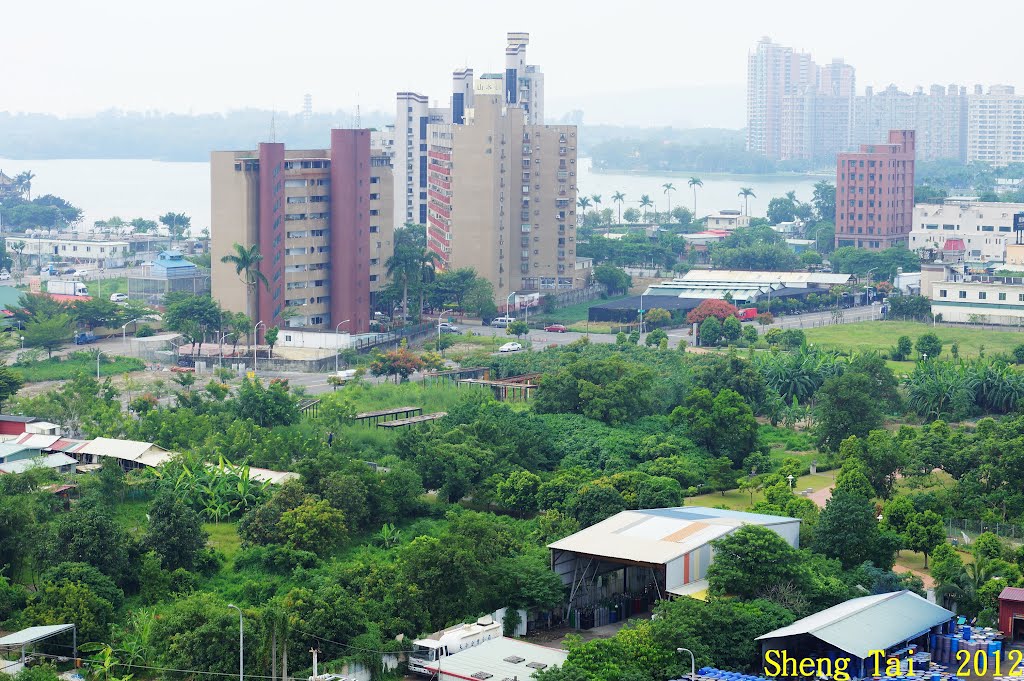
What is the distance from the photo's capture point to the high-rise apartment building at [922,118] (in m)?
136

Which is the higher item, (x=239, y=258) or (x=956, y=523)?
(x=239, y=258)

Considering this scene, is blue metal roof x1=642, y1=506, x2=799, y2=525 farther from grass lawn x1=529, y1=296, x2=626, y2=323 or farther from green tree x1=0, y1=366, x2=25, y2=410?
grass lawn x1=529, y1=296, x2=626, y2=323

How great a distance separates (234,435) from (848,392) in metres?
12.2

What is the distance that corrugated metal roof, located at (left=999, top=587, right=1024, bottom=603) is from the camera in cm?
2015

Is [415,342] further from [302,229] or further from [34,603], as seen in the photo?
[34,603]

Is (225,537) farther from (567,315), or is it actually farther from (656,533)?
(567,315)

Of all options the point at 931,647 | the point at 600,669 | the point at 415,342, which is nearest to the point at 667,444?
the point at 931,647

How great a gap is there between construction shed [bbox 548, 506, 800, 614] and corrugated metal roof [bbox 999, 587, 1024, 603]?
9.87 feet

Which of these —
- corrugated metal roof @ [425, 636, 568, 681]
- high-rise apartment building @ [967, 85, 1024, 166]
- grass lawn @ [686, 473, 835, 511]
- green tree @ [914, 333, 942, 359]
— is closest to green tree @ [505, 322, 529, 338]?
green tree @ [914, 333, 942, 359]

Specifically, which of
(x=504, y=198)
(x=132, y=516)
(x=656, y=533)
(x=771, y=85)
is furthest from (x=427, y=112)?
(x=771, y=85)

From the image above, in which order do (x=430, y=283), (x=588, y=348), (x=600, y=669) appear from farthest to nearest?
(x=430, y=283) < (x=588, y=348) < (x=600, y=669)

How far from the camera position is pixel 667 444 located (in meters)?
29.6

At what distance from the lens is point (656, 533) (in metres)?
22.0

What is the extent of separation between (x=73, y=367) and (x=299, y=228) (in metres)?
8.15
